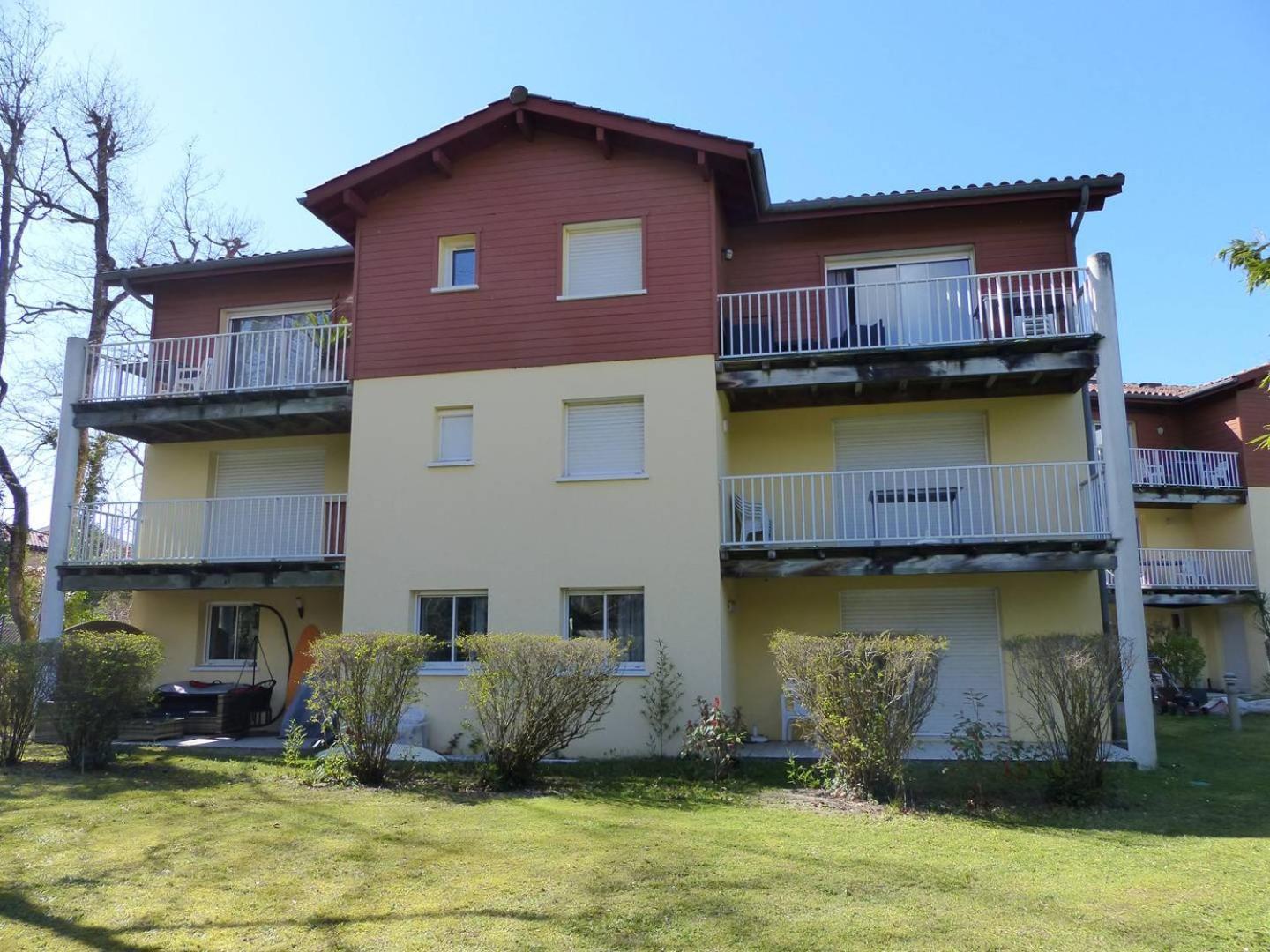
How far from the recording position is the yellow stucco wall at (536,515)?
12.8 m

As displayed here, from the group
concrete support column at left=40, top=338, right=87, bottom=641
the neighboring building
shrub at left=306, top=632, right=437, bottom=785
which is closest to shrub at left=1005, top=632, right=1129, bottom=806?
shrub at left=306, top=632, right=437, bottom=785

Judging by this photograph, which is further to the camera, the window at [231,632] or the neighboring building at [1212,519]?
the neighboring building at [1212,519]

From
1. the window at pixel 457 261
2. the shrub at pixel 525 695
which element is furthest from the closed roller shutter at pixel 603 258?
the shrub at pixel 525 695

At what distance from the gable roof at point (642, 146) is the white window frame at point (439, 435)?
11.7ft

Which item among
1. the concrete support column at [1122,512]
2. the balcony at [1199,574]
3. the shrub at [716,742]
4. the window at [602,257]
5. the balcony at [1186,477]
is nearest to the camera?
the shrub at [716,742]

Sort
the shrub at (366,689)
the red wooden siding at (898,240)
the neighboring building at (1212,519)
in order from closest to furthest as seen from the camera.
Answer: the shrub at (366,689) < the red wooden siding at (898,240) < the neighboring building at (1212,519)

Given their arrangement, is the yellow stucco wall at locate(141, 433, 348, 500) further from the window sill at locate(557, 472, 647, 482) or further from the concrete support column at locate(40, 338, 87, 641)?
the window sill at locate(557, 472, 647, 482)

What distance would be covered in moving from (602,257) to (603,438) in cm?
275

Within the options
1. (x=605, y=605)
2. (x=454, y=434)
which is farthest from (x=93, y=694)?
(x=605, y=605)

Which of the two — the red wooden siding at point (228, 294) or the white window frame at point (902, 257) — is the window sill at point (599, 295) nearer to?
the white window frame at point (902, 257)

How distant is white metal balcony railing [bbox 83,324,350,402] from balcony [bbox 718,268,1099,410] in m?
6.33

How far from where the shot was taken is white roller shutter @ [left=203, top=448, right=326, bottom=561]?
1527 cm

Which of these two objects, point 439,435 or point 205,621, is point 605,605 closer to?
point 439,435

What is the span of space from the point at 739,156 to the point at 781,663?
733 centimetres
